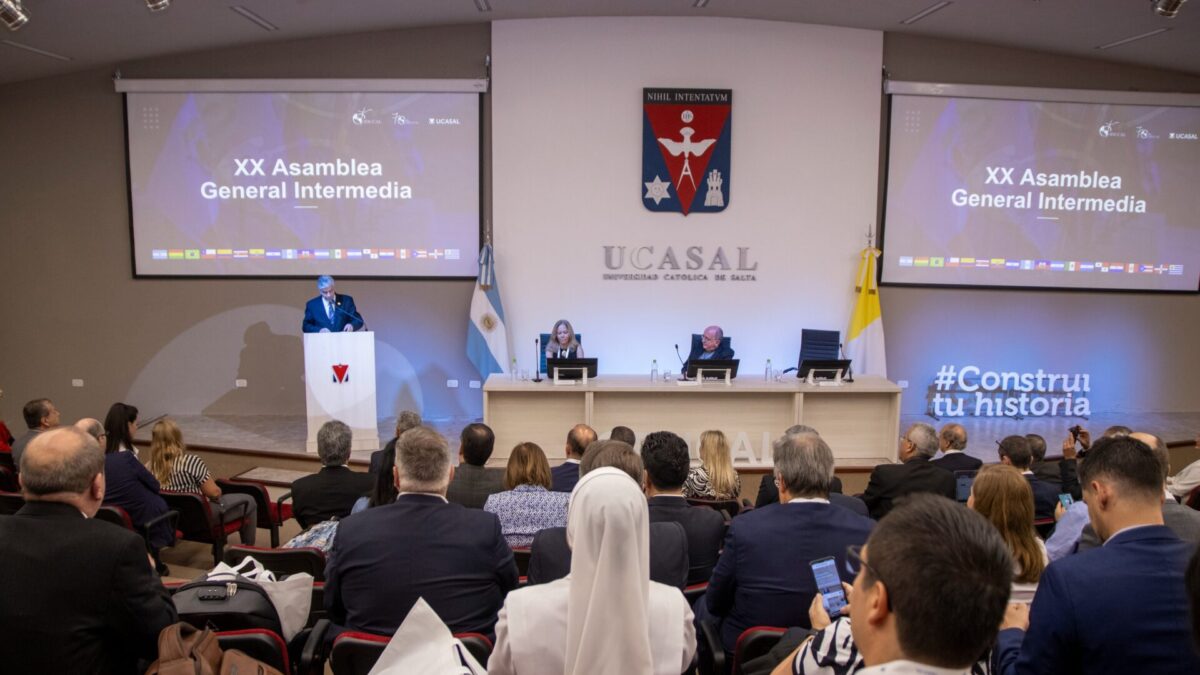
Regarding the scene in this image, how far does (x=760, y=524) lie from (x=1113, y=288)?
24.1 ft

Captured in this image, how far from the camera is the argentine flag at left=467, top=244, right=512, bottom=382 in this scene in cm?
737

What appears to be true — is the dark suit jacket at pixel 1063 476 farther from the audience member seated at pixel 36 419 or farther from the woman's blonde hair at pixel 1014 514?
the audience member seated at pixel 36 419

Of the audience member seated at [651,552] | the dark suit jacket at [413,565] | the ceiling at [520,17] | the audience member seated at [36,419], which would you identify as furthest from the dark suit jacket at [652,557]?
the ceiling at [520,17]

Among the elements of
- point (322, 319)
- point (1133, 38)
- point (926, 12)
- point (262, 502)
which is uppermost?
point (926, 12)

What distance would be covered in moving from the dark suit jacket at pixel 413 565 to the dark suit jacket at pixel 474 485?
42.2 inches

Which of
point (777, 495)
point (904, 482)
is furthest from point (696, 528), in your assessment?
point (904, 482)

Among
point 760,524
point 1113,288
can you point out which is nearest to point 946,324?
point 1113,288

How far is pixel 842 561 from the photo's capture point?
229 centimetres

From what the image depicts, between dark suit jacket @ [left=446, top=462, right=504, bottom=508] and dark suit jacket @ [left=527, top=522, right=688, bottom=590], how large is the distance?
104 cm

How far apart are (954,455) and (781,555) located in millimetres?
2166

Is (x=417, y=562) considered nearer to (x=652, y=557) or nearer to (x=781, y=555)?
(x=652, y=557)

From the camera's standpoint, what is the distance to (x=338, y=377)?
19.8ft

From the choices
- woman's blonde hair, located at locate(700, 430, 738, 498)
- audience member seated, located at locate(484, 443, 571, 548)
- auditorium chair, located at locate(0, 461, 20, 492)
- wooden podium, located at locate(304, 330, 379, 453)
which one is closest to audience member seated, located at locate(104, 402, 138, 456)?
auditorium chair, located at locate(0, 461, 20, 492)

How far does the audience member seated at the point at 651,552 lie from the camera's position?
2287 millimetres
